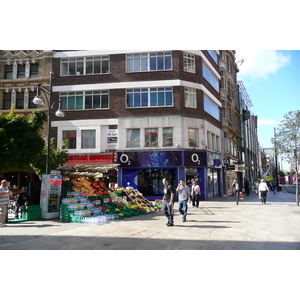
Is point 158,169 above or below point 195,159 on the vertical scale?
below

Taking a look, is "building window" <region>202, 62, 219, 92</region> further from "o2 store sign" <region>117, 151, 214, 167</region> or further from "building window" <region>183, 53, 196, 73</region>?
"o2 store sign" <region>117, 151, 214, 167</region>

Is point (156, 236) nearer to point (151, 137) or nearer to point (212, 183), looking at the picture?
point (151, 137)

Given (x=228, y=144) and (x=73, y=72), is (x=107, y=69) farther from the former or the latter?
(x=228, y=144)

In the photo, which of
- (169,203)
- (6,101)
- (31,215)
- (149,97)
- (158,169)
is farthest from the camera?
(6,101)

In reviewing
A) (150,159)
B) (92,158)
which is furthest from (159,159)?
(92,158)

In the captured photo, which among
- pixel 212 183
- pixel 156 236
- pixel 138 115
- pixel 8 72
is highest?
pixel 8 72

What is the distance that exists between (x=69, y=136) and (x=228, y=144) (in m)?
19.6

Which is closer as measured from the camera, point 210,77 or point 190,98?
point 190,98

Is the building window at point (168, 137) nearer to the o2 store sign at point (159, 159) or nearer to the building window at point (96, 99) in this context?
the o2 store sign at point (159, 159)

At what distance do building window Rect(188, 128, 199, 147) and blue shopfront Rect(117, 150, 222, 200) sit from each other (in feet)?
2.88

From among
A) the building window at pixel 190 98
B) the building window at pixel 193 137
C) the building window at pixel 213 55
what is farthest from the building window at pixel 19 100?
the building window at pixel 213 55

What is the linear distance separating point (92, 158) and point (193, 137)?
939cm

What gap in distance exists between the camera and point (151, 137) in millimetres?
25000

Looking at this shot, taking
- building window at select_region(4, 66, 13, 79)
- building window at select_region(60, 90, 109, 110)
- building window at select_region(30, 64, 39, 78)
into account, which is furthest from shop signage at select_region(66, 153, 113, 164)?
building window at select_region(4, 66, 13, 79)
